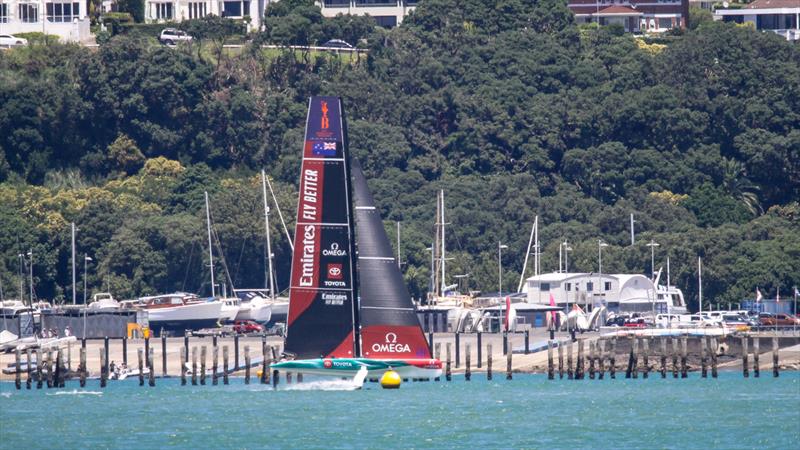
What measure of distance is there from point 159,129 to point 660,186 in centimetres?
3088

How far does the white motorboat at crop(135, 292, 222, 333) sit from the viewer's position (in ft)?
395

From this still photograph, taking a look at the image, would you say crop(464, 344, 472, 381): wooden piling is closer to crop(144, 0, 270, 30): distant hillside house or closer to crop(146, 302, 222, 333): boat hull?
crop(146, 302, 222, 333): boat hull

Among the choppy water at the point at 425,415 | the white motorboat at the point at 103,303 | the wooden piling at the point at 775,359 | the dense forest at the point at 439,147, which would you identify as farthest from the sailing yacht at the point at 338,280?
the dense forest at the point at 439,147

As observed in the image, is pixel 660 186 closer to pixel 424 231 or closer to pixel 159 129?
pixel 424 231

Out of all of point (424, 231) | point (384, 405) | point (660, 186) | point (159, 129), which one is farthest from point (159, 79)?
point (384, 405)

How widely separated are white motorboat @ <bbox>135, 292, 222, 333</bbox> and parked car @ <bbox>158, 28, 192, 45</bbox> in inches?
1771

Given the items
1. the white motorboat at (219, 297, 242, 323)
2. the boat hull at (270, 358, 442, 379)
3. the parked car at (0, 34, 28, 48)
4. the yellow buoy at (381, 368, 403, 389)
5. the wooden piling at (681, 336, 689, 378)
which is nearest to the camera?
the boat hull at (270, 358, 442, 379)

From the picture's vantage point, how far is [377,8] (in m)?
184

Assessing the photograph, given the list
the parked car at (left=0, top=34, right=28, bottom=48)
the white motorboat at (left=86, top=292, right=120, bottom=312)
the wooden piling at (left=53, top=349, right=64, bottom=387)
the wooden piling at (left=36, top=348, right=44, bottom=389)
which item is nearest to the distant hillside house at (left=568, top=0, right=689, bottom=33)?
the parked car at (left=0, top=34, right=28, bottom=48)

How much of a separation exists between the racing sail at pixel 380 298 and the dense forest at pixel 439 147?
49152 millimetres

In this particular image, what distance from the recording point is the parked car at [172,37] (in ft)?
543

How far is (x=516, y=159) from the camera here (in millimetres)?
153125

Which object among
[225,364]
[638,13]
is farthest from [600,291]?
[638,13]

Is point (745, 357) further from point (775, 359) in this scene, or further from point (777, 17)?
point (777, 17)
